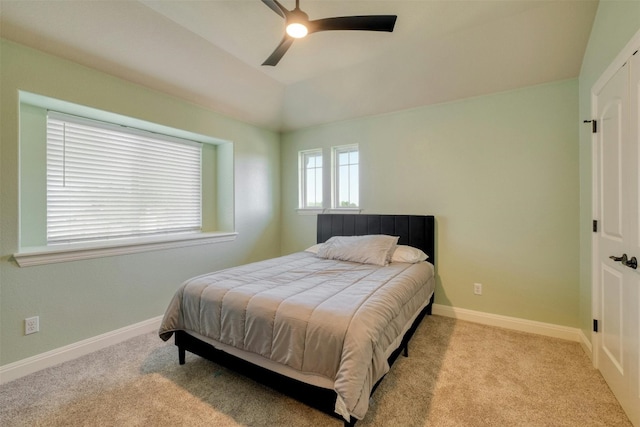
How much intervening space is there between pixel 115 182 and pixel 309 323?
8.84 ft

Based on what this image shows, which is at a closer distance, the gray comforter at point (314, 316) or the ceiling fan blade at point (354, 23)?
the gray comforter at point (314, 316)

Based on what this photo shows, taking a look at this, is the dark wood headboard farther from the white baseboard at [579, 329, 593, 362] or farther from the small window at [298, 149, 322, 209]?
the white baseboard at [579, 329, 593, 362]

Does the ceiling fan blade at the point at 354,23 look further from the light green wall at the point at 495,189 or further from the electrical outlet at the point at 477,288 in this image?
the electrical outlet at the point at 477,288

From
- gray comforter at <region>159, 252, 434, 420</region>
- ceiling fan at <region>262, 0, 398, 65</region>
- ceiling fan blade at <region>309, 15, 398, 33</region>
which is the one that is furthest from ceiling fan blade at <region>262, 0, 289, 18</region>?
gray comforter at <region>159, 252, 434, 420</region>

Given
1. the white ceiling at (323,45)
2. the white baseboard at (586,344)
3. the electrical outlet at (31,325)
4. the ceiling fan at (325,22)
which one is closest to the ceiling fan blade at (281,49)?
the ceiling fan at (325,22)

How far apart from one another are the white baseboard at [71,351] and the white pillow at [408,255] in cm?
267

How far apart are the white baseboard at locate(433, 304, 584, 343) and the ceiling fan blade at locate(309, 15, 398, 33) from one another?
2927mm

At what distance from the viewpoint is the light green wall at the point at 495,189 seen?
8.64 feet

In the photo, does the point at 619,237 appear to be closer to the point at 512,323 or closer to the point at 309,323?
the point at 512,323

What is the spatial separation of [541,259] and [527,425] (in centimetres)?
172

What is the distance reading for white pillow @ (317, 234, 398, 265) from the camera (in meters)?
2.87

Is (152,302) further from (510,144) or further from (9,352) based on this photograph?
(510,144)

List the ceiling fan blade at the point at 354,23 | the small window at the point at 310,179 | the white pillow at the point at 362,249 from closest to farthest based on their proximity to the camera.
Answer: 1. the ceiling fan blade at the point at 354,23
2. the white pillow at the point at 362,249
3. the small window at the point at 310,179

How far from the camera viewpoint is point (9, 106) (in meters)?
1.99
